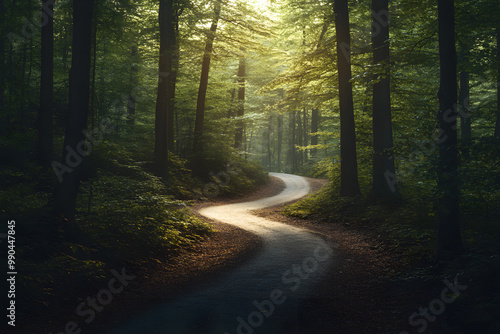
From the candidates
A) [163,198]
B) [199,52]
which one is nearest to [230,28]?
[199,52]

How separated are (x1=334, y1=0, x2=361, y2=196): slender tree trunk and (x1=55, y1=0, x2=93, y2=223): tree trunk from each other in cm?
1031

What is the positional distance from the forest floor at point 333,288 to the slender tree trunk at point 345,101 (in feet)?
13.3

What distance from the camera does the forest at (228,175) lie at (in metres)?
6.01

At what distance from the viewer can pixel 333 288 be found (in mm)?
6934

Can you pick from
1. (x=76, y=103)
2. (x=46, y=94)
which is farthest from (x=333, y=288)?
(x=46, y=94)

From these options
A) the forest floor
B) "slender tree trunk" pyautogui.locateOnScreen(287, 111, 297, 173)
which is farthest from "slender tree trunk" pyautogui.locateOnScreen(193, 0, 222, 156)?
"slender tree trunk" pyautogui.locateOnScreen(287, 111, 297, 173)

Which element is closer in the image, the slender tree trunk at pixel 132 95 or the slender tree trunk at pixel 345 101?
the slender tree trunk at pixel 345 101

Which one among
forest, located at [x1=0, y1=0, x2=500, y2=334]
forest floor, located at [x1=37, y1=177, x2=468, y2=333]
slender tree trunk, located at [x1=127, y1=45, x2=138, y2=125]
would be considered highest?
slender tree trunk, located at [x1=127, y1=45, x2=138, y2=125]

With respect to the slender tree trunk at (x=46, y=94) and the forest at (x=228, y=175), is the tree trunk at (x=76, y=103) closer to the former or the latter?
the forest at (x=228, y=175)

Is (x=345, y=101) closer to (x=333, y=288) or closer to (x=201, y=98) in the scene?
(x=333, y=288)

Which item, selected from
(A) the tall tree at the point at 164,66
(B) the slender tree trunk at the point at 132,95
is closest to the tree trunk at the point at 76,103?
(A) the tall tree at the point at 164,66

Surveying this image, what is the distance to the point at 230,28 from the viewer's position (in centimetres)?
2059

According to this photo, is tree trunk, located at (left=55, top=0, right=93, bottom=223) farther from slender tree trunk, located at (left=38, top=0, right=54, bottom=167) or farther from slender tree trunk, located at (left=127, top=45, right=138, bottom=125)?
slender tree trunk, located at (left=127, top=45, right=138, bottom=125)

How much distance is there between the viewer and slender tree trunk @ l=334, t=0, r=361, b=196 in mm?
14789
